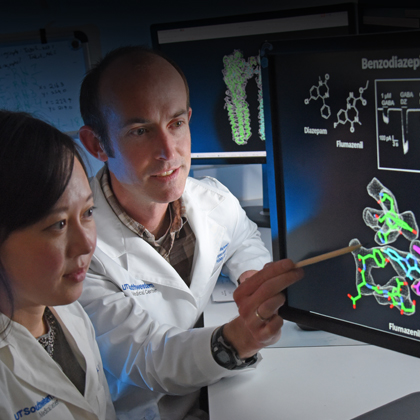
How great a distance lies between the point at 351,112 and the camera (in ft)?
1.85

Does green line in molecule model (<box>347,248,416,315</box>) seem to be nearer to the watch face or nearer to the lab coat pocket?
the watch face

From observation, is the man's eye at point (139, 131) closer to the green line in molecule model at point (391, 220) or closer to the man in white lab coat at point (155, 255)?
the man in white lab coat at point (155, 255)

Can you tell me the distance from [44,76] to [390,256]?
1639 mm

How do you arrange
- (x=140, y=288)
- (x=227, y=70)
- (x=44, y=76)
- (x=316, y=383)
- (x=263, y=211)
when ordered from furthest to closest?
(x=44, y=76) → (x=263, y=211) → (x=227, y=70) → (x=140, y=288) → (x=316, y=383)

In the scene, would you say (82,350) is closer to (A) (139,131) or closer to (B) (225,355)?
(B) (225,355)

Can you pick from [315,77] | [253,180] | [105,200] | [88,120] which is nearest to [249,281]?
[315,77]

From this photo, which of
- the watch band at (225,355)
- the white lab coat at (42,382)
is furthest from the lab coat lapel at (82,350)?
the watch band at (225,355)

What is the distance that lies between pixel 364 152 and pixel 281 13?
31.3 inches

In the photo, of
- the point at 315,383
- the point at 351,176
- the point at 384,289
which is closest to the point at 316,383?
the point at 315,383

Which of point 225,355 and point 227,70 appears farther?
point 227,70

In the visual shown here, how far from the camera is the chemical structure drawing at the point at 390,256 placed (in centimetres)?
56

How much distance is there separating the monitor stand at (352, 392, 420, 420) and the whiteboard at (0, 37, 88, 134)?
1.55m

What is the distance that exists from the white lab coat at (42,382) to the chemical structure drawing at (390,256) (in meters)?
0.50

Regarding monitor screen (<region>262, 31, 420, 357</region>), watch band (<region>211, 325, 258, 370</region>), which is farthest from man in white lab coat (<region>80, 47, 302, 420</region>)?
monitor screen (<region>262, 31, 420, 357</region>)
